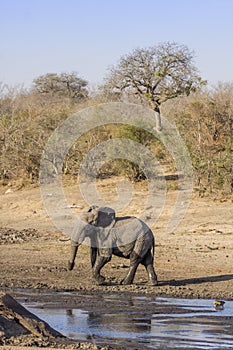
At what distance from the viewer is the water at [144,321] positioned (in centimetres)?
916

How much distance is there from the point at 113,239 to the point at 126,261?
2.53 metres

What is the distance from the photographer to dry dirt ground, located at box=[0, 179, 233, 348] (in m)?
13.1

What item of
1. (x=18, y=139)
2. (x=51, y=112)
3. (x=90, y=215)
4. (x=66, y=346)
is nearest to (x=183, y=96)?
(x=51, y=112)

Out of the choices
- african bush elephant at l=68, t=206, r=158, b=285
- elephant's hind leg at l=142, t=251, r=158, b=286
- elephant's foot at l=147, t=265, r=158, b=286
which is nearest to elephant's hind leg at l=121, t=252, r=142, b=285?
african bush elephant at l=68, t=206, r=158, b=285

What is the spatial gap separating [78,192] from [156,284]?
10130mm

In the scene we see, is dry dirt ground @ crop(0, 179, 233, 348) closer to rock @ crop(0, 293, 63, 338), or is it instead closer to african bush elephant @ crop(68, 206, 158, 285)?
african bush elephant @ crop(68, 206, 158, 285)

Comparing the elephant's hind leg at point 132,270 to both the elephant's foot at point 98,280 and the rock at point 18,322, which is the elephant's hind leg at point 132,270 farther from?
the rock at point 18,322

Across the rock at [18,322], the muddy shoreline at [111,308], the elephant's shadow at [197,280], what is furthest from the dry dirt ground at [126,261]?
the rock at [18,322]

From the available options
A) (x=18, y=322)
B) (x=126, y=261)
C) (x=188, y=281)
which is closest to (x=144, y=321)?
(x=18, y=322)

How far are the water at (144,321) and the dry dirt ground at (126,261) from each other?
0.87 metres

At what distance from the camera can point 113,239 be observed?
44.0 feet

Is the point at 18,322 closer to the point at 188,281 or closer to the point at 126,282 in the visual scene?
the point at 126,282

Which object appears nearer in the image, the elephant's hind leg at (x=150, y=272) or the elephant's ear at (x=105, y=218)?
the elephant's hind leg at (x=150, y=272)

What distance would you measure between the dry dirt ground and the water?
0.87 metres
